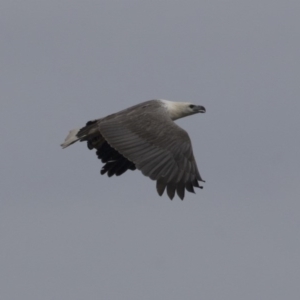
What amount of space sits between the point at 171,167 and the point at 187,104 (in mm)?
2990

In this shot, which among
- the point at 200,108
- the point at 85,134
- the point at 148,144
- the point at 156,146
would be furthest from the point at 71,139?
the point at 200,108

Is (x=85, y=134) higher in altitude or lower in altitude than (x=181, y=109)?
lower

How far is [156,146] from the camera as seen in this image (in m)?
19.4

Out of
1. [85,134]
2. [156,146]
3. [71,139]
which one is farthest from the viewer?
[71,139]

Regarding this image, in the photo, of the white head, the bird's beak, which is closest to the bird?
the white head

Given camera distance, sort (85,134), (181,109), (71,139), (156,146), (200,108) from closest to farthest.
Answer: (156,146)
(85,134)
(71,139)
(181,109)
(200,108)

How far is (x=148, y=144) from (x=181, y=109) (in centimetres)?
245

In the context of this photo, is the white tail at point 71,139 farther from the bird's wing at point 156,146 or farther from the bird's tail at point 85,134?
the bird's wing at point 156,146

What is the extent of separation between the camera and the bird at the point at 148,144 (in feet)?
62.1

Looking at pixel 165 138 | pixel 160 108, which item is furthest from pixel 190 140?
pixel 160 108

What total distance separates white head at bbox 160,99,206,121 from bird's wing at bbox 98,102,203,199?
94 centimetres

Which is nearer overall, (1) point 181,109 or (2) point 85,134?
(2) point 85,134

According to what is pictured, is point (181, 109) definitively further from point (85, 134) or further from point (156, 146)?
point (156, 146)

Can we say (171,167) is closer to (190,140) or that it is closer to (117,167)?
(190,140)
